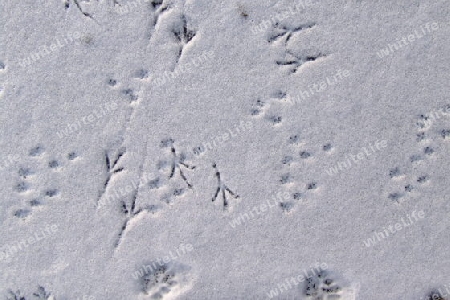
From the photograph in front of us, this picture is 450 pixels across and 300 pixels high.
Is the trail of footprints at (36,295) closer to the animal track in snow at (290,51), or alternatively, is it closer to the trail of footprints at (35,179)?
the trail of footprints at (35,179)

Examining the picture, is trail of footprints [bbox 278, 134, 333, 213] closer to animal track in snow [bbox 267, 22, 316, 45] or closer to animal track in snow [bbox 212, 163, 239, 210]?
animal track in snow [bbox 212, 163, 239, 210]

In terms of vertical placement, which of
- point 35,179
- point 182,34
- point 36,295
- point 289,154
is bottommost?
point 36,295

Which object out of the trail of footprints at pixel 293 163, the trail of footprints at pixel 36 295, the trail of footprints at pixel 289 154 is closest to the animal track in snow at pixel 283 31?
the trail of footprints at pixel 289 154

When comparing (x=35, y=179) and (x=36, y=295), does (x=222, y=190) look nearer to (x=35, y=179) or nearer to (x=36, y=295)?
(x=35, y=179)

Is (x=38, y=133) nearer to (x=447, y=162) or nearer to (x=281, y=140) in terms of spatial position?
(x=281, y=140)

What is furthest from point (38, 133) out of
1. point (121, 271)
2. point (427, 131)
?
point (427, 131)

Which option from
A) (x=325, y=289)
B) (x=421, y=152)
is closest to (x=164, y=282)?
(x=325, y=289)
